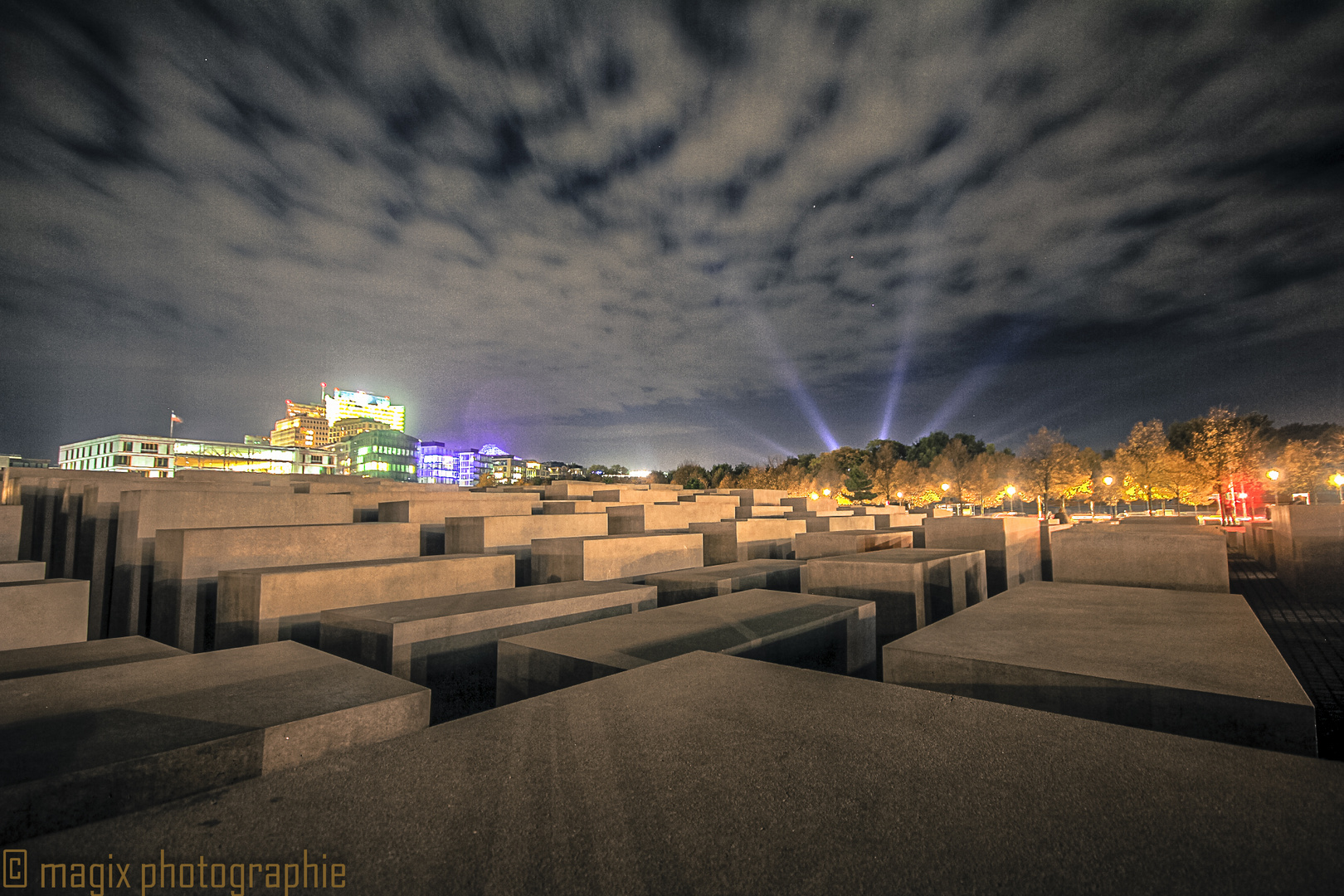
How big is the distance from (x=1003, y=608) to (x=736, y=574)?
3535 millimetres

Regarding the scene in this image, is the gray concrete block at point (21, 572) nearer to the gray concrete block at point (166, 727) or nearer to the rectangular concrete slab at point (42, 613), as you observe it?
the rectangular concrete slab at point (42, 613)

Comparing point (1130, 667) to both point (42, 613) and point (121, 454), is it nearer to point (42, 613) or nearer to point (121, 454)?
point (42, 613)

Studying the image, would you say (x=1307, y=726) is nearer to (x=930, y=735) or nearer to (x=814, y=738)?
(x=930, y=735)

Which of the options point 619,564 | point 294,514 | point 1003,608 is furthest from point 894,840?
point 294,514

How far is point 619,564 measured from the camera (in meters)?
9.30

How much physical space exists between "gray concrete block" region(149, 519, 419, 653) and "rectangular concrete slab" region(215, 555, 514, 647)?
0.53 m

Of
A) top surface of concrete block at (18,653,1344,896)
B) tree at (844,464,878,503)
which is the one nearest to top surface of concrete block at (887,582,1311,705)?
top surface of concrete block at (18,653,1344,896)

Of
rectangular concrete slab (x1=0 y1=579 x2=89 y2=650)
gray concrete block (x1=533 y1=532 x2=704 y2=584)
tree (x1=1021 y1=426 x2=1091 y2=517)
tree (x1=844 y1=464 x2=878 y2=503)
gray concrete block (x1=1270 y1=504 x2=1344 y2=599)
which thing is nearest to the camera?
rectangular concrete slab (x1=0 y1=579 x2=89 y2=650)

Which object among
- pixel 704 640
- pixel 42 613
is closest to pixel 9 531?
pixel 42 613

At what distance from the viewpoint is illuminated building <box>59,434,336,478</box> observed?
171 ft

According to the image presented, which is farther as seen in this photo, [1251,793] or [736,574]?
[736,574]

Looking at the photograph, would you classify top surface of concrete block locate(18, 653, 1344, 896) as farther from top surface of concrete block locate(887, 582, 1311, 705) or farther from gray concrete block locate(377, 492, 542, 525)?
gray concrete block locate(377, 492, 542, 525)

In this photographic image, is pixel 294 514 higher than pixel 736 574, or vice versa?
pixel 294 514

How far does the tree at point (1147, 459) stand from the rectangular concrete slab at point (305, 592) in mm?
41458
